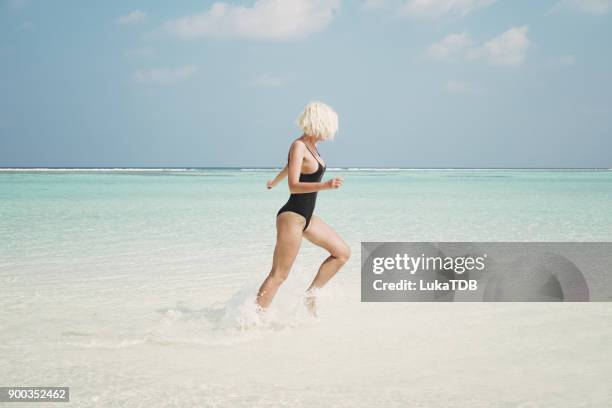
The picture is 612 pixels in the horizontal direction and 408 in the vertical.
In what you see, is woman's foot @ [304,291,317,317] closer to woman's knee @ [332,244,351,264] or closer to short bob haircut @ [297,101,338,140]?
woman's knee @ [332,244,351,264]

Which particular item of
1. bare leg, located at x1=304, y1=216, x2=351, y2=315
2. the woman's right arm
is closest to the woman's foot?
bare leg, located at x1=304, y1=216, x2=351, y2=315

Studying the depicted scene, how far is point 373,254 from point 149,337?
14.4 ft

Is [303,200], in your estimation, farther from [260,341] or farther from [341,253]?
[260,341]

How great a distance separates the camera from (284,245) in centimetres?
401

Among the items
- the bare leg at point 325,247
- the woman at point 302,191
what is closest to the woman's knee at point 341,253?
the bare leg at point 325,247

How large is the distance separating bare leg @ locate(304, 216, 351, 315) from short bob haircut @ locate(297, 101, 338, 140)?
26.5 inches

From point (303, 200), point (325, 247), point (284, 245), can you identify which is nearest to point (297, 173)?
point (303, 200)

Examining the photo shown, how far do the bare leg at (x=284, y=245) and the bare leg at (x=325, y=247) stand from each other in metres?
0.16

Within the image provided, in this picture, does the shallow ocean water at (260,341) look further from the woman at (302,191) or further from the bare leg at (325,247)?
the woman at (302,191)

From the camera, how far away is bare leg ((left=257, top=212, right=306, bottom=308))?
13.1ft

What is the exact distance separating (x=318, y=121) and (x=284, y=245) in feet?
3.03

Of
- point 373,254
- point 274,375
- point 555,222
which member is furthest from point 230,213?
point 274,375

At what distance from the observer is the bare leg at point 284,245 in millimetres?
3984

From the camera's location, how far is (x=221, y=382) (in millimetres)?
3076
